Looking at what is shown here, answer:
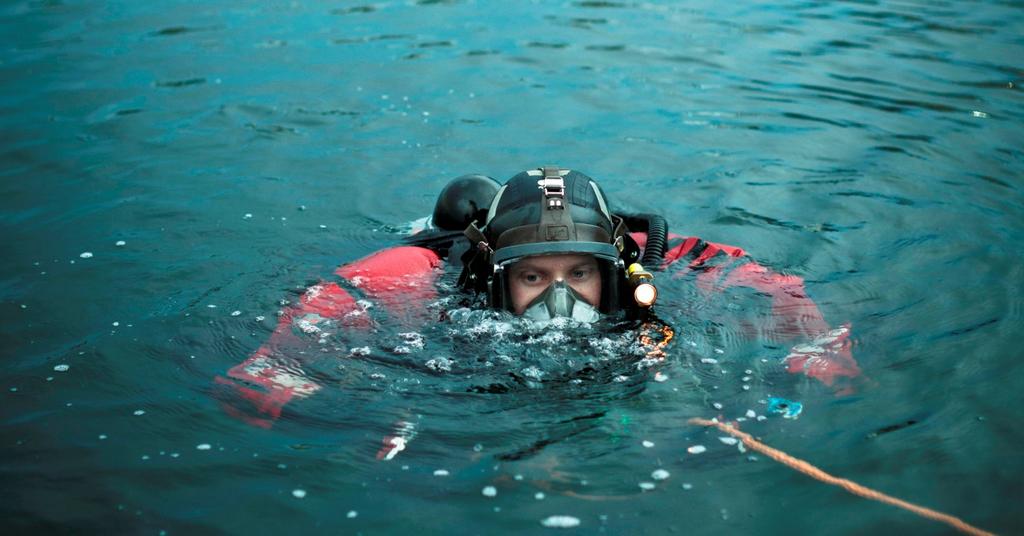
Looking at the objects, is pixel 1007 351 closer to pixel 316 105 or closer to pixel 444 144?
Result: pixel 444 144

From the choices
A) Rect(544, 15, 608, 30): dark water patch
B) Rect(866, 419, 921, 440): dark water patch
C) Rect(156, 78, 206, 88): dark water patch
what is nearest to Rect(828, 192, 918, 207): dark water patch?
Rect(866, 419, 921, 440): dark water patch

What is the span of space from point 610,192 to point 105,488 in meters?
4.59

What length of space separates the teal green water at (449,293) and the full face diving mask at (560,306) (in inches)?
5.0

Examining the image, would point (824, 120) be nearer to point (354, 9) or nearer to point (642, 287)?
point (642, 287)

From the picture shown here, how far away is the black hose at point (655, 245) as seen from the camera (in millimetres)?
5363

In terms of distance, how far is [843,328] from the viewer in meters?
4.87

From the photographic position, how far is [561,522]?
10.8ft

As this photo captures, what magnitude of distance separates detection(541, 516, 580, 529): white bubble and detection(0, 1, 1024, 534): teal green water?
0.09 ft

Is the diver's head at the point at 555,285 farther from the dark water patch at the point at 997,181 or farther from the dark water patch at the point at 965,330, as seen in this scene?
the dark water patch at the point at 997,181

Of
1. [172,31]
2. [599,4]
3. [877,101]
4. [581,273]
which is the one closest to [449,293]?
[581,273]

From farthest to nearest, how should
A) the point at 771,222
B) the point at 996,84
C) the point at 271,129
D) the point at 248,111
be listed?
1. the point at 996,84
2. the point at 248,111
3. the point at 271,129
4. the point at 771,222

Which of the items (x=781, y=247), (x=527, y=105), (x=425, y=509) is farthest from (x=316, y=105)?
(x=425, y=509)

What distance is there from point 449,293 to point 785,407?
1.94m

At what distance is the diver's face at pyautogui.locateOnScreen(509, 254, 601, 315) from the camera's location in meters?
4.70
